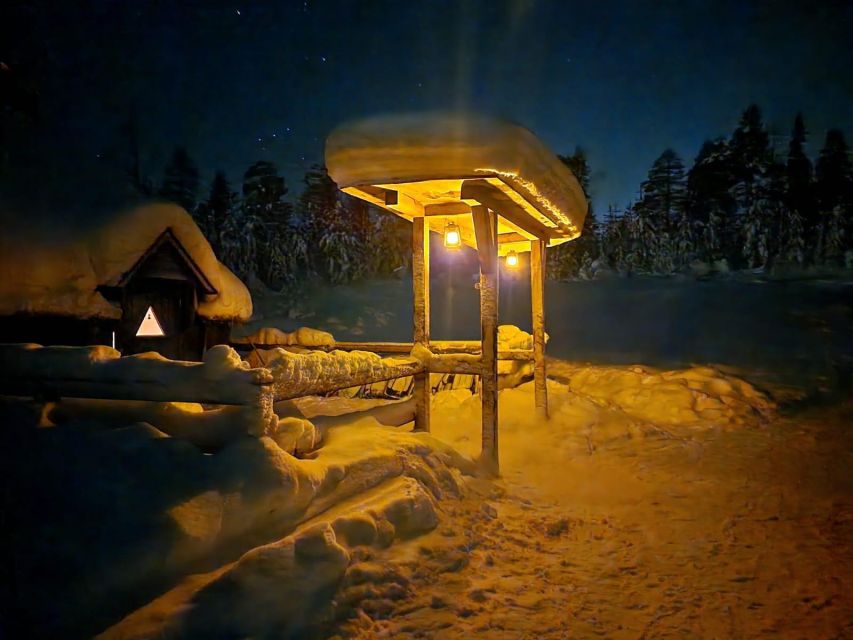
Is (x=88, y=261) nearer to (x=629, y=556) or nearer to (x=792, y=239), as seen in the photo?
(x=629, y=556)

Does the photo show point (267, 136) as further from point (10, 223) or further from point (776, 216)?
point (776, 216)

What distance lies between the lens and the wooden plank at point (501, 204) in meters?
5.23

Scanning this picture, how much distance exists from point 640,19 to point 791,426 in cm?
1645

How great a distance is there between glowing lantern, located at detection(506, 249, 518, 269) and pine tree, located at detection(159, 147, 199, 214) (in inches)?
883

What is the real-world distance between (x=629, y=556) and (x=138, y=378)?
3845 mm

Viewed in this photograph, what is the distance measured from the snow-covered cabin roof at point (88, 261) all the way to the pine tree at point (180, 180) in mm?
18477

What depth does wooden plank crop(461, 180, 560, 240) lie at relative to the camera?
523cm

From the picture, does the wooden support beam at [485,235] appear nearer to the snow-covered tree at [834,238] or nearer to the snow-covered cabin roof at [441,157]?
the snow-covered cabin roof at [441,157]

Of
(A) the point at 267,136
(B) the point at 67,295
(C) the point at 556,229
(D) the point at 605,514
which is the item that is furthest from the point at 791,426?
(A) the point at 267,136

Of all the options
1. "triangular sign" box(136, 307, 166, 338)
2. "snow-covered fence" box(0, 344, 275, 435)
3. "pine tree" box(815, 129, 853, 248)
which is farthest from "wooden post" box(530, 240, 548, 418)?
"pine tree" box(815, 129, 853, 248)

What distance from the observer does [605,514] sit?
16.4ft

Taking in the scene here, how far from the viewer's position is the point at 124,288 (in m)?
9.15

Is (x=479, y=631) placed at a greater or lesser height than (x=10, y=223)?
lesser

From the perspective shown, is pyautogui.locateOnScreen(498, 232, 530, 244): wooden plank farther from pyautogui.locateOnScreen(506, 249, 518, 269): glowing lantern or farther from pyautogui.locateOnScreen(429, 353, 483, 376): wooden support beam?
pyautogui.locateOnScreen(429, 353, 483, 376): wooden support beam
